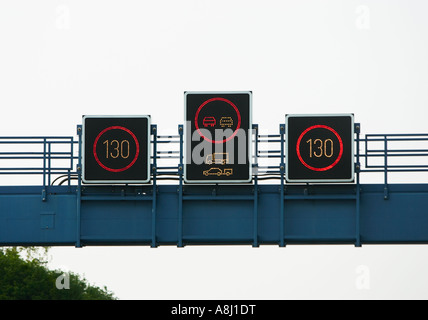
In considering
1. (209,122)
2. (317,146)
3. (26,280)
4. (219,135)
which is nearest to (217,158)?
(219,135)

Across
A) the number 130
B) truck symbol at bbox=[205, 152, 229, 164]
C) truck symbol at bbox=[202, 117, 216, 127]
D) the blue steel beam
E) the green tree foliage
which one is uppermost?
truck symbol at bbox=[202, 117, 216, 127]

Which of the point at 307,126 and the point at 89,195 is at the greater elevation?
the point at 307,126

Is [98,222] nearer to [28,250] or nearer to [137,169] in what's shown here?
[137,169]

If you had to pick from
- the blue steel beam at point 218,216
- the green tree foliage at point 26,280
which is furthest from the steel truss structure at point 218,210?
the green tree foliage at point 26,280

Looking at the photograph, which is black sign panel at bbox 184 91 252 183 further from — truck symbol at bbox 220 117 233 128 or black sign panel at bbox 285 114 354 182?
black sign panel at bbox 285 114 354 182

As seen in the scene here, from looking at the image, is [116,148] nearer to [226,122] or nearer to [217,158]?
[217,158]

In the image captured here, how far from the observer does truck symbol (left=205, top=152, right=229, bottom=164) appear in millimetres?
25797

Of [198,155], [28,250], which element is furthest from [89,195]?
[28,250]

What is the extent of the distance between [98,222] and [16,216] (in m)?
2.25

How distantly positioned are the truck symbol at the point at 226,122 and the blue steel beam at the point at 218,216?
1789 millimetres

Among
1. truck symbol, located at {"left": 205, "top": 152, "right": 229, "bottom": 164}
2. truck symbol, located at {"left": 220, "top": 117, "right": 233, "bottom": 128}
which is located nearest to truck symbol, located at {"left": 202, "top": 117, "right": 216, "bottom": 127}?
truck symbol, located at {"left": 220, "top": 117, "right": 233, "bottom": 128}

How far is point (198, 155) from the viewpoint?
25.8 m

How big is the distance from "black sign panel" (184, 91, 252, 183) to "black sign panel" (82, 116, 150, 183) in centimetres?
121

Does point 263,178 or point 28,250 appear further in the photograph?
point 28,250
